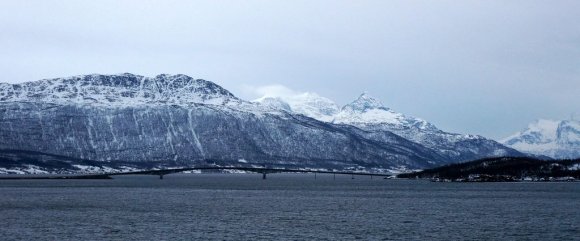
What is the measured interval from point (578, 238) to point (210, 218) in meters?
57.0

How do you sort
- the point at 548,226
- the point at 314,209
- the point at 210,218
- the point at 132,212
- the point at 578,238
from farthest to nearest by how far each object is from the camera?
the point at 314,209 < the point at 132,212 < the point at 210,218 < the point at 548,226 < the point at 578,238

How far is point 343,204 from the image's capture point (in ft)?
558

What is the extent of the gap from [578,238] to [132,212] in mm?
76866

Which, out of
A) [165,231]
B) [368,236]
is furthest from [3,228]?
[368,236]

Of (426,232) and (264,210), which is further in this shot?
(264,210)

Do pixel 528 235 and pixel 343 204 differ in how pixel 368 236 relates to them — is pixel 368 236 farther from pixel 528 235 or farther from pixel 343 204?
pixel 343 204

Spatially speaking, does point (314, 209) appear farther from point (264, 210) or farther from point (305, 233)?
point (305, 233)

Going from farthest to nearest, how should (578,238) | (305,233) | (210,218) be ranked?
1. (210,218)
2. (305,233)
3. (578,238)

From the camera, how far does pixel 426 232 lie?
108875mm

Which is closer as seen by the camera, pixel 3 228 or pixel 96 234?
pixel 96 234

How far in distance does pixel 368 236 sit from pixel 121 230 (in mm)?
33620

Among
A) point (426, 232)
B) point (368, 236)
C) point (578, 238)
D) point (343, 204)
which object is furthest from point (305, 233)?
point (343, 204)

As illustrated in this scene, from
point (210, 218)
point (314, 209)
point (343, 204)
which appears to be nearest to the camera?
point (210, 218)

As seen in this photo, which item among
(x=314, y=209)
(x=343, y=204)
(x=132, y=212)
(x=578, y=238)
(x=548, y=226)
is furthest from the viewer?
(x=343, y=204)
